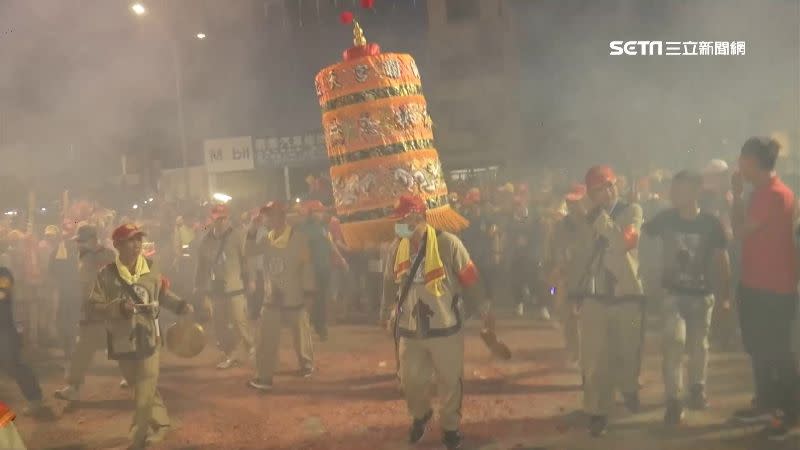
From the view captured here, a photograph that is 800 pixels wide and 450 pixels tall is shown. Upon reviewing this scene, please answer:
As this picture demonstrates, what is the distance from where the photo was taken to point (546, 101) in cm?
1540

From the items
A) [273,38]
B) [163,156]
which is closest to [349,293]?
[273,38]

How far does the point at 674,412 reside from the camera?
438cm

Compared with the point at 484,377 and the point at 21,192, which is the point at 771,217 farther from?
the point at 21,192

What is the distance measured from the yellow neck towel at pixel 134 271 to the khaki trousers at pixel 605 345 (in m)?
3.12

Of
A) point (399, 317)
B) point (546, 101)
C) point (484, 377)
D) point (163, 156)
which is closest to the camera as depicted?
point (399, 317)

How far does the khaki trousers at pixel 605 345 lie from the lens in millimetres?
4285

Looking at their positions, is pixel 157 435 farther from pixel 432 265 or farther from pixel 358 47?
pixel 358 47

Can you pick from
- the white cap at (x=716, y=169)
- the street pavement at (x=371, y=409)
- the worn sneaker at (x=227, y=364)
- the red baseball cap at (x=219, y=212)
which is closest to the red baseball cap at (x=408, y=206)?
the street pavement at (x=371, y=409)

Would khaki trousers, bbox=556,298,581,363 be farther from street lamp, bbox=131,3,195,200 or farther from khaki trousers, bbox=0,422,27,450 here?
street lamp, bbox=131,3,195,200

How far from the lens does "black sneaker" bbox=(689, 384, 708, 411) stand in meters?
4.58

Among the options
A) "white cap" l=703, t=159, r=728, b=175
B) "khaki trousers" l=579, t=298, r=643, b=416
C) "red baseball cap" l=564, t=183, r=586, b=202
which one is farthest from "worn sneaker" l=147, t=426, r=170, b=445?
"white cap" l=703, t=159, r=728, b=175

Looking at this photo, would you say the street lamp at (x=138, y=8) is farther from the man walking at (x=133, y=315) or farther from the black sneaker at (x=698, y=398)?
the black sneaker at (x=698, y=398)

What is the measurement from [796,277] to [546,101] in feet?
38.9

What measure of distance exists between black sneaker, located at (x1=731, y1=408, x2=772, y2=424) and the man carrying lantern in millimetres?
1938
